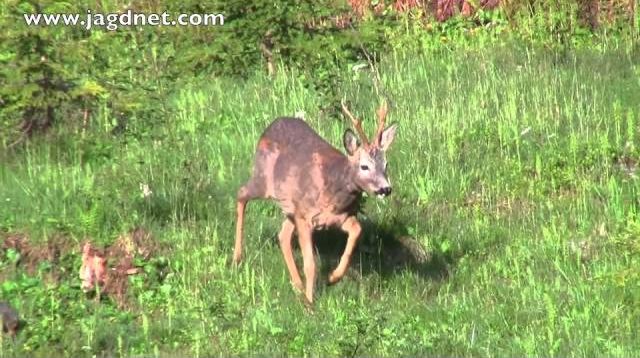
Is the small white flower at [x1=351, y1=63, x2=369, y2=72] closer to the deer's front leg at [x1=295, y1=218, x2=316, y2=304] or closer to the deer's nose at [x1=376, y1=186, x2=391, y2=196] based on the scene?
the deer's front leg at [x1=295, y1=218, x2=316, y2=304]

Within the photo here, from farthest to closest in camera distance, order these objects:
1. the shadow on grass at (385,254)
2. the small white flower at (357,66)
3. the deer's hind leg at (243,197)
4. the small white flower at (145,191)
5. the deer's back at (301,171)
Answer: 1. the small white flower at (357,66)
2. the small white flower at (145,191)
3. the deer's hind leg at (243,197)
4. the shadow on grass at (385,254)
5. the deer's back at (301,171)

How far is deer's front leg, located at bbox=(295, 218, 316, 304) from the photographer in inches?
360

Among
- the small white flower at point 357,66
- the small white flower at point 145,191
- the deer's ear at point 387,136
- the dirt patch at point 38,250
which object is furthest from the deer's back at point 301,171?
the small white flower at point 357,66

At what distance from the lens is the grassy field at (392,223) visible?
332 inches

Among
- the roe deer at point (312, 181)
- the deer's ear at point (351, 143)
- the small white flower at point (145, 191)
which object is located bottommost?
the small white flower at point (145, 191)

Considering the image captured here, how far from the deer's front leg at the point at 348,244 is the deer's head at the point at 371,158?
12.5 inches

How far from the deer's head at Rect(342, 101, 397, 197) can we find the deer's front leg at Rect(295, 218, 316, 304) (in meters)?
0.55

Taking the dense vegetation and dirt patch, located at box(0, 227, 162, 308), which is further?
dirt patch, located at box(0, 227, 162, 308)

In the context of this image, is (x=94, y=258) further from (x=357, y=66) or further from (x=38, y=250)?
(x=357, y=66)

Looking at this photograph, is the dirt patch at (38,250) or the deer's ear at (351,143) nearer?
the deer's ear at (351,143)

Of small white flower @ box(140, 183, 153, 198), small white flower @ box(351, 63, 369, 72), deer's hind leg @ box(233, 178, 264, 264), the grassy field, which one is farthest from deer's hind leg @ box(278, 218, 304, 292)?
small white flower @ box(351, 63, 369, 72)

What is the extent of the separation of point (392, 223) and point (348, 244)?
1487 mm

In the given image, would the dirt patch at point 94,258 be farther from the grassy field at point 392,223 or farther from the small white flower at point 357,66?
the small white flower at point 357,66

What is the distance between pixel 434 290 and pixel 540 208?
5.88 ft
